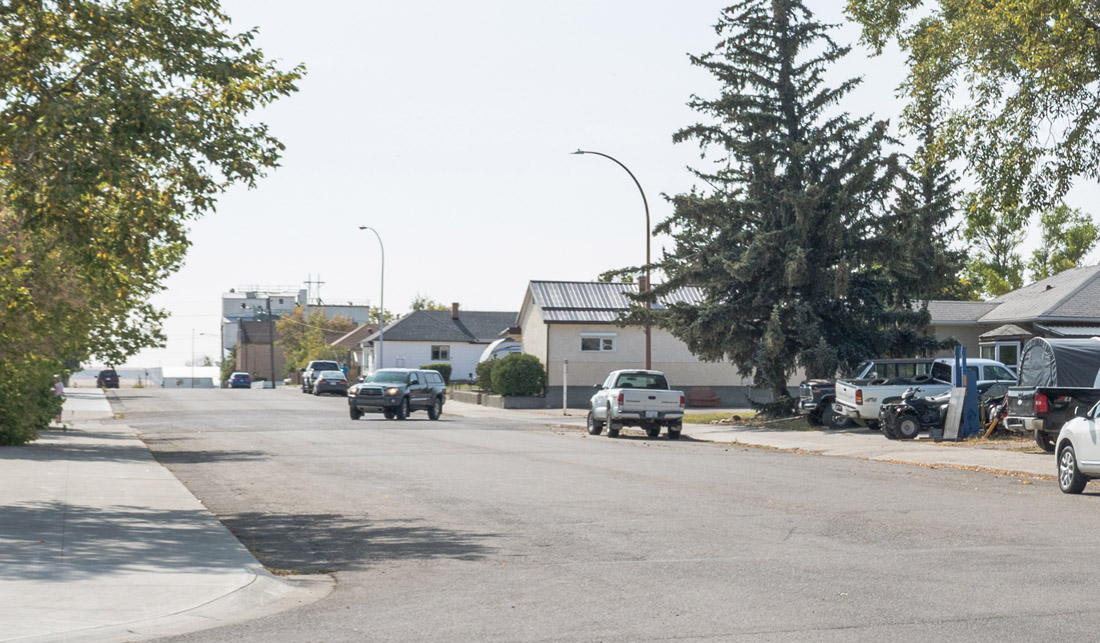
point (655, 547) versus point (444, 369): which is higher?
point (444, 369)

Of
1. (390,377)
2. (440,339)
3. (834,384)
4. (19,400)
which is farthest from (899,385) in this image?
(440,339)

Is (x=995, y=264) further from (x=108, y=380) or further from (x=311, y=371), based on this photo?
(x=108, y=380)

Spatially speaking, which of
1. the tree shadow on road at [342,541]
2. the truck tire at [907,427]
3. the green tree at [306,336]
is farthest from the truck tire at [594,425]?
the green tree at [306,336]

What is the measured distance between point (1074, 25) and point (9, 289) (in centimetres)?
1811

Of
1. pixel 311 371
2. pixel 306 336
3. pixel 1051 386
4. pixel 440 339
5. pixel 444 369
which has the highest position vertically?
pixel 306 336

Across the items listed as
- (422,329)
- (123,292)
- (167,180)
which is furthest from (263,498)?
(422,329)

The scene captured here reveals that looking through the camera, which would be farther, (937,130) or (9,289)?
(937,130)

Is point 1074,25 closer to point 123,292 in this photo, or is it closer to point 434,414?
point 123,292

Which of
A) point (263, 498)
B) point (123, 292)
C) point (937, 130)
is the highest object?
point (937, 130)

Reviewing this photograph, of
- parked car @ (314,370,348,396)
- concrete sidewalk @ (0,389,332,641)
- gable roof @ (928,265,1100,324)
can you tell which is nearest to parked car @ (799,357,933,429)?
gable roof @ (928,265,1100,324)

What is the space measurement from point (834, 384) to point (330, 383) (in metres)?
41.4

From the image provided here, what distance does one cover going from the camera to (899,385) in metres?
31.7

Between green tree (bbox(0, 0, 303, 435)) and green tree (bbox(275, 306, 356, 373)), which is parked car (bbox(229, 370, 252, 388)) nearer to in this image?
green tree (bbox(275, 306, 356, 373))

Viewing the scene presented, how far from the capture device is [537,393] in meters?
56.1
